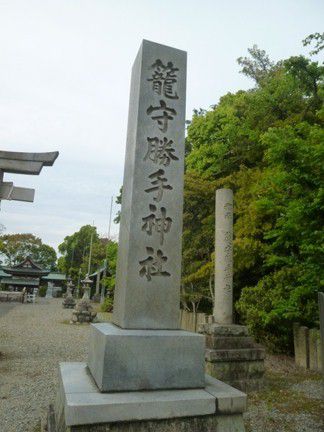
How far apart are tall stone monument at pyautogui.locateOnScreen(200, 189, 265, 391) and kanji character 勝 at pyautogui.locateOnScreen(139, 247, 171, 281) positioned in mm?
3382

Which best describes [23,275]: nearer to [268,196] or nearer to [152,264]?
[268,196]

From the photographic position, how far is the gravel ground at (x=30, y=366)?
4.43 meters

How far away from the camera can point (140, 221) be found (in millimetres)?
3117

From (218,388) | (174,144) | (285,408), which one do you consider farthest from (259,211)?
(218,388)

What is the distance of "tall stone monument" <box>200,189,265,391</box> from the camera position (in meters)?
5.81

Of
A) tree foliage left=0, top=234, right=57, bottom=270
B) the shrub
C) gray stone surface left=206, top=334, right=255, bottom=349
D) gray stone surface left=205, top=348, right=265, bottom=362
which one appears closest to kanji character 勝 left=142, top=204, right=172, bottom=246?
gray stone surface left=205, top=348, right=265, bottom=362

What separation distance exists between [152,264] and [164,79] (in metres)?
1.98

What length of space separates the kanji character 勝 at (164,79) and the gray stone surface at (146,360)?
95.1 inches

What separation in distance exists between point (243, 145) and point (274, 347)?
7347 millimetres

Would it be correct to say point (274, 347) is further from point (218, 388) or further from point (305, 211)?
point (218, 388)

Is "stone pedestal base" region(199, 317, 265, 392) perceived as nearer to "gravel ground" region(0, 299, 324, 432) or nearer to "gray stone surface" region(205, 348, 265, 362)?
"gray stone surface" region(205, 348, 265, 362)

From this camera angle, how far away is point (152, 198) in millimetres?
3217

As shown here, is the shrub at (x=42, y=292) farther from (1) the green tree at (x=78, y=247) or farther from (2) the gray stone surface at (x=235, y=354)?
(2) the gray stone surface at (x=235, y=354)

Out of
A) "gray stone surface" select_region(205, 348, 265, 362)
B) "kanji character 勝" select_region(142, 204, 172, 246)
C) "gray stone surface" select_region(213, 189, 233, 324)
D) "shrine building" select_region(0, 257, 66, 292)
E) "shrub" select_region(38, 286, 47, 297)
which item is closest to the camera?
"kanji character 勝" select_region(142, 204, 172, 246)
